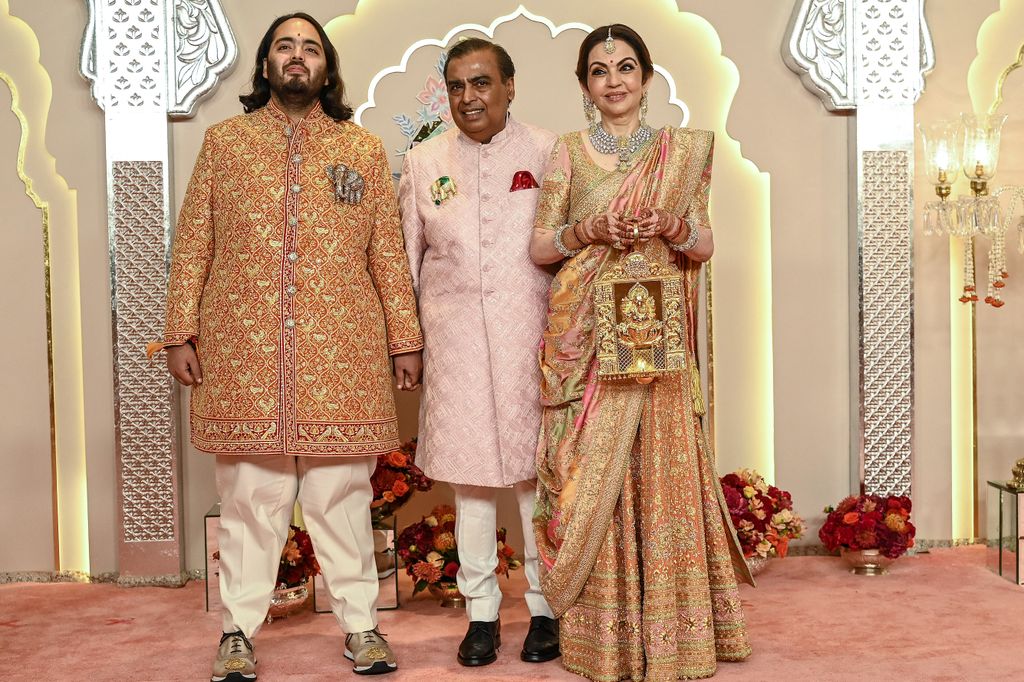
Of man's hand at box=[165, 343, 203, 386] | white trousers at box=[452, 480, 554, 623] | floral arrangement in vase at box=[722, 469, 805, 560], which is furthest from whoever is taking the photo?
floral arrangement in vase at box=[722, 469, 805, 560]

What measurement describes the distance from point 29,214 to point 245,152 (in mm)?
1503

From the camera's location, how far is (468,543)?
2.98 metres

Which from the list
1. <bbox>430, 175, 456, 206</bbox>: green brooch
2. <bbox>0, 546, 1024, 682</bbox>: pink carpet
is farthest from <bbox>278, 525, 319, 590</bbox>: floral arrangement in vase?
<bbox>430, 175, 456, 206</bbox>: green brooch

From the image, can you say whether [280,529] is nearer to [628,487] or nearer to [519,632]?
[519,632]

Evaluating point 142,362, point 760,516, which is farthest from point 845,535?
point 142,362

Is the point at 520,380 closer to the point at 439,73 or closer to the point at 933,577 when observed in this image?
the point at 439,73

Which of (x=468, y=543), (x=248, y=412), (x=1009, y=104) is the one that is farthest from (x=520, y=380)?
(x=1009, y=104)

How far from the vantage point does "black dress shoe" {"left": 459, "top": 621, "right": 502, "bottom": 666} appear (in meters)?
2.88

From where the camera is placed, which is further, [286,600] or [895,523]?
[895,523]

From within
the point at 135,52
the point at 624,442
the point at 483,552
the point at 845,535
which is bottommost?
the point at 845,535

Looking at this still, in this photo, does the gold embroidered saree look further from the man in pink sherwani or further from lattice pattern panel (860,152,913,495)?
lattice pattern panel (860,152,913,495)

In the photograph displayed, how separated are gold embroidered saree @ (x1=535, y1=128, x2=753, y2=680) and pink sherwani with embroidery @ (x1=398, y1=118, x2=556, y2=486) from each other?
0.09 metres

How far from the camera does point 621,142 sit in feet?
9.21

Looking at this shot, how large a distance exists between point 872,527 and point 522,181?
1.90m
